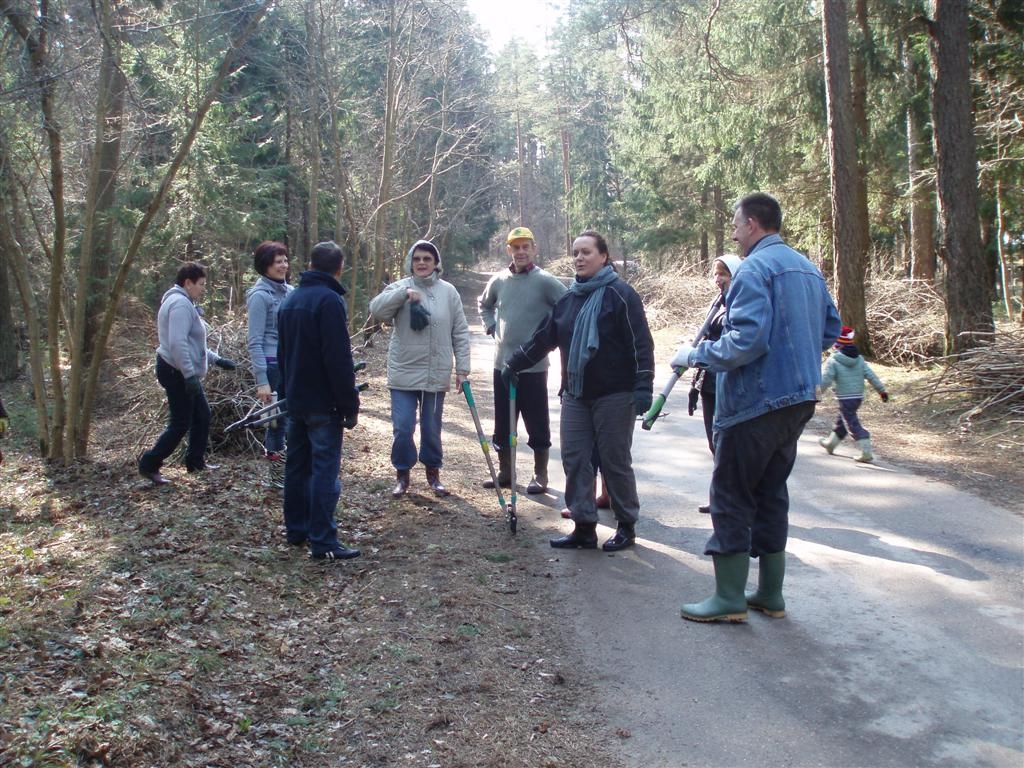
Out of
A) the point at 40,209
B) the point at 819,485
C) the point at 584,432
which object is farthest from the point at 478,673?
the point at 40,209

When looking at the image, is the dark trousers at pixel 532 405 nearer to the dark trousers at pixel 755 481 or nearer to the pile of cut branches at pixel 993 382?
the dark trousers at pixel 755 481

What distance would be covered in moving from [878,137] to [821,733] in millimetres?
16395

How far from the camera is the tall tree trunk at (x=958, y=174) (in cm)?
1178

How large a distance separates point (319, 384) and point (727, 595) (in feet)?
9.92

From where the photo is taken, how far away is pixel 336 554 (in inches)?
242

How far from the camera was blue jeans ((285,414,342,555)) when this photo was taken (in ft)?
20.1

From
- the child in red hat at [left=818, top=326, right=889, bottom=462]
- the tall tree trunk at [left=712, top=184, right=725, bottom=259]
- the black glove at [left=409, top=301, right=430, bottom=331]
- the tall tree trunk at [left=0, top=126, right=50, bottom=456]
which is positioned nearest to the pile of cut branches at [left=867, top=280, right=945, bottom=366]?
the child in red hat at [left=818, top=326, right=889, bottom=462]

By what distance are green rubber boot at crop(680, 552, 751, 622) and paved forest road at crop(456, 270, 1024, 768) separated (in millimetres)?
80

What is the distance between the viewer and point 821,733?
12.1ft

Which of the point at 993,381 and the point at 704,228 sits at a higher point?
the point at 704,228

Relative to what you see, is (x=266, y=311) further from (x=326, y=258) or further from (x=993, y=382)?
(x=993, y=382)

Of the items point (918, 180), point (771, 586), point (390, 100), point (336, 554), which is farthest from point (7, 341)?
point (918, 180)

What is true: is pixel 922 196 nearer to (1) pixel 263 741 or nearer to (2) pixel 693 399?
(2) pixel 693 399

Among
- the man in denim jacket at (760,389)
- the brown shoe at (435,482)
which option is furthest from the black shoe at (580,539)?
the brown shoe at (435,482)
